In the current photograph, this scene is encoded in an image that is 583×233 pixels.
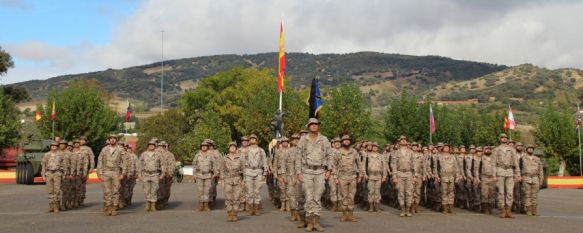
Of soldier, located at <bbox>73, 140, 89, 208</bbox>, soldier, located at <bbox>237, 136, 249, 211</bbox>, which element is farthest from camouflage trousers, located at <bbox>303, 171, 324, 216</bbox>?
soldier, located at <bbox>73, 140, 89, 208</bbox>

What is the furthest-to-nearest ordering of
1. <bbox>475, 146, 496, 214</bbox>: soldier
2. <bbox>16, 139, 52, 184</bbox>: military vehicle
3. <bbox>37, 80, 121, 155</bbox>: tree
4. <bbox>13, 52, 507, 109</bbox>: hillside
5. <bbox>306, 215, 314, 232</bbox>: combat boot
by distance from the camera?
<bbox>13, 52, 507, 109</bbox>: hillside < <bbox>37, 80, 121, 155</bbox>: tree < <bbox>16, 139, 52, 184</bbox>: military vehicle < <bbox>475, 146, 496, 214</bbox>: soldier < <bbox>306, 215, 314, 232</bbox>: combat boot

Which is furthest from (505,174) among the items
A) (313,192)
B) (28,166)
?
(28,166)

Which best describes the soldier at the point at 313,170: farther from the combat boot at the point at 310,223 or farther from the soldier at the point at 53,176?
the soldier at the point at 53,176


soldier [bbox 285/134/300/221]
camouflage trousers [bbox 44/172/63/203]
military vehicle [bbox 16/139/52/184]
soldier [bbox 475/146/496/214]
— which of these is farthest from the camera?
military vehicle [bbox 16/139/52/184]

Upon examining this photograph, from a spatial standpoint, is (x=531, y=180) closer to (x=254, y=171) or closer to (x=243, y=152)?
(x=254, y=171)

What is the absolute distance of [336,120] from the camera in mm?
46125

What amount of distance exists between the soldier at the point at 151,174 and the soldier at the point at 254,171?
2680mm

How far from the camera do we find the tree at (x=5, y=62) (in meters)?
53.3

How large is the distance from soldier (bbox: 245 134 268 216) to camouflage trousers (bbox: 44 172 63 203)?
17.1 feet

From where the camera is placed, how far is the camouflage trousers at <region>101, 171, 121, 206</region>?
15438 millimetres

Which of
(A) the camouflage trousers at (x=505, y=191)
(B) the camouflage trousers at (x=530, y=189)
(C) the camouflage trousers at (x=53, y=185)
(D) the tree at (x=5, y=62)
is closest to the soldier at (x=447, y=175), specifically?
(A) the camouflage trousers at (x=505, y=191)

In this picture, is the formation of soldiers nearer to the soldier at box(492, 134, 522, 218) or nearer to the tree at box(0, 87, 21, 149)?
the soldier at box(492, 134, 522, 218)

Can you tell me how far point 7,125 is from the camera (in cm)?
4616

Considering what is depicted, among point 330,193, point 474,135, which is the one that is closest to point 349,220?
point 330,193
